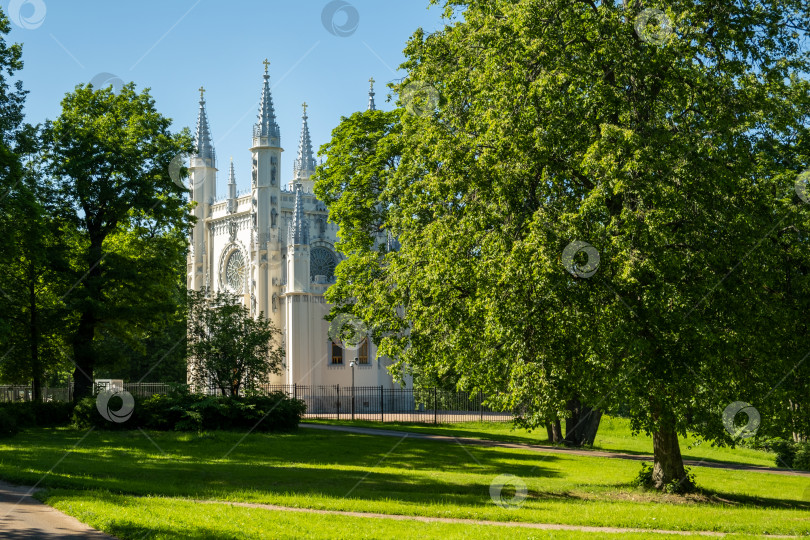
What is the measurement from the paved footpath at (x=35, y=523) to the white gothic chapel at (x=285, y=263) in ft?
141

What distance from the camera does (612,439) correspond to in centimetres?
3597

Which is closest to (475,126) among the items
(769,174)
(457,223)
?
(457,223)

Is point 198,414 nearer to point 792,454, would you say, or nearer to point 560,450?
point 560,450

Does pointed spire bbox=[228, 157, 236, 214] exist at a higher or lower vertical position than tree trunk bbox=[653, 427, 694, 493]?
higher

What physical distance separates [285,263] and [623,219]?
4772cm

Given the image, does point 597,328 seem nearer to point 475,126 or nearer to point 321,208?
point 475,126

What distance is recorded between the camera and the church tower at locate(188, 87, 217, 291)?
66.8 m

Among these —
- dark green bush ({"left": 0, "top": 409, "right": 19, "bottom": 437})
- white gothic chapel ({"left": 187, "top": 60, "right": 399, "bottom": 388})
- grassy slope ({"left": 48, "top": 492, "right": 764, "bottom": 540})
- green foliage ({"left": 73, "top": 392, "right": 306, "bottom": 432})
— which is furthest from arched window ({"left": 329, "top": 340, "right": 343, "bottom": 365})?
grassy slope ({"left": 48, "top": 492, "right": 764, "bottom": 540})

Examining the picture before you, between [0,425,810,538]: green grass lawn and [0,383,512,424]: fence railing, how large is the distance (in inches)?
752

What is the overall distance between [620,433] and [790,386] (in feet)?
79.9

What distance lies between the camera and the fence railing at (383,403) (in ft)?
150

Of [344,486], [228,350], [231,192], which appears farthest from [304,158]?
[344,486]

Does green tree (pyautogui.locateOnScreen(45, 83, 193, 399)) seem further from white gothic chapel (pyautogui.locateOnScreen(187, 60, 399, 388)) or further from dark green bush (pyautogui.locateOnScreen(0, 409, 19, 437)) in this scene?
white gothic chapel (pyautogui.locateOnScreen(187, 60, 399, 388))

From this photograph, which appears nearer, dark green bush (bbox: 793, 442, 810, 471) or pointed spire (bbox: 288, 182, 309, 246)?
dark green bush (bbox: 793, 442, 810, 471)
